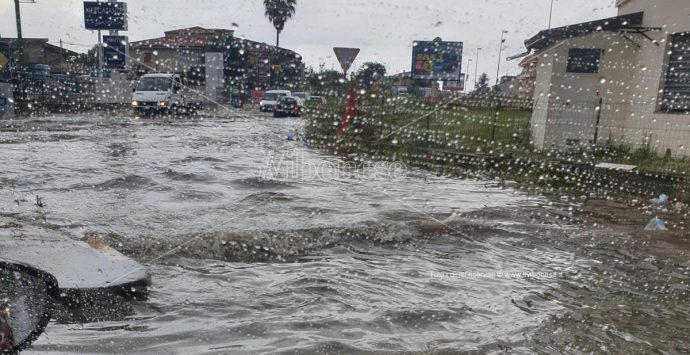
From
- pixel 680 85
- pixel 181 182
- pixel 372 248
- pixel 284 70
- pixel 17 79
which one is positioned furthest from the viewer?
pixel 284 70

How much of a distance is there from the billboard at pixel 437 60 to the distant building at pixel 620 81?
4.74 metres

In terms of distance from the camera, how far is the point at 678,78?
9984 mm

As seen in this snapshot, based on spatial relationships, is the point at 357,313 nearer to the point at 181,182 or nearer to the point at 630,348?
the point at 630,348

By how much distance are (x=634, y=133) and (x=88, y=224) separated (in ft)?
33.1

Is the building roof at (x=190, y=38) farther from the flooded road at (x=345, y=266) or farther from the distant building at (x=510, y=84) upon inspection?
the flooded road at (x=345, y=266)

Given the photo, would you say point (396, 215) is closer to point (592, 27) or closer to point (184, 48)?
point (592, 27)

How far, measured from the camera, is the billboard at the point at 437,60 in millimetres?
16688

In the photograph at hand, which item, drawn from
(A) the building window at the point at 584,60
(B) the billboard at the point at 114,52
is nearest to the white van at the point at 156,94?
(B) the billboard at the point at 114,52

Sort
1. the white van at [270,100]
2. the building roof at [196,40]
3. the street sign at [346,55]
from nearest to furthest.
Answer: the street sign at [346,55] < the building roof at [196,40] < the white van at [270,100]

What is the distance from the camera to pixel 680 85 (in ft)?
32.6

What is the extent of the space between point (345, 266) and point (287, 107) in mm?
26443

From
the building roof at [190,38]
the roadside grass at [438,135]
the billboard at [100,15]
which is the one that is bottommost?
the roadside grass at [438,135]

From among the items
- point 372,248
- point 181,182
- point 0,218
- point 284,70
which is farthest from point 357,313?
point 284,70

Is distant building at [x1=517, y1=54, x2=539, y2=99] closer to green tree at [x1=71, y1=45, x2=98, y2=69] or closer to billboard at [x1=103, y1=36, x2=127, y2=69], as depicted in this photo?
billboard at [x1=103, y1=36, x2=127, y2=69]
